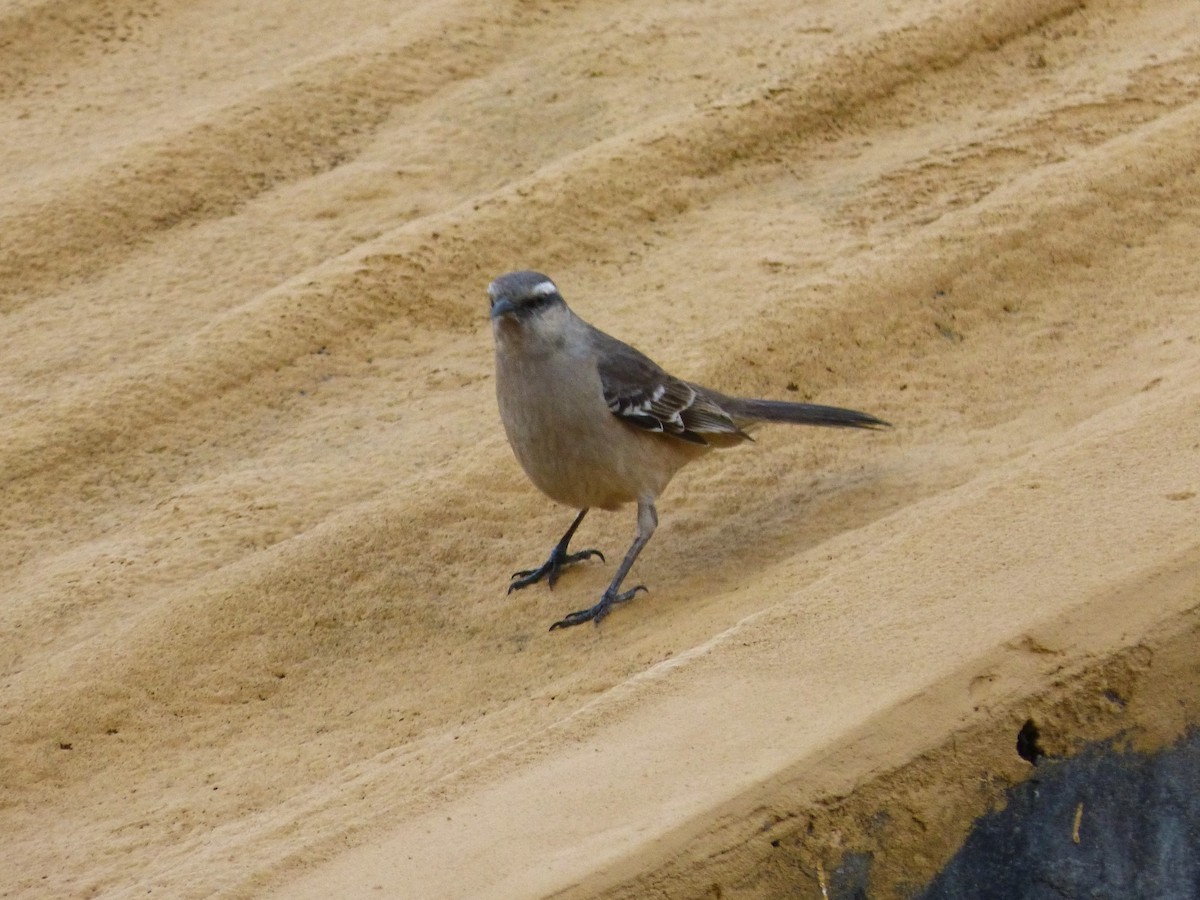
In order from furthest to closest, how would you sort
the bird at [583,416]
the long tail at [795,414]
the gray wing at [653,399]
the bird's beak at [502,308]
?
the long tail at [795,414]
the gray wing at [653,399]
the bird at [583,416]
the bird's beak at [502,308]

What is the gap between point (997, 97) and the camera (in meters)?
8.19

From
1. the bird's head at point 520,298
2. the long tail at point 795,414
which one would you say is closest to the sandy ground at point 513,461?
the long tail at point 795,414

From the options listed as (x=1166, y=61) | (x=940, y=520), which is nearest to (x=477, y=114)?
(x=1166, y=61)

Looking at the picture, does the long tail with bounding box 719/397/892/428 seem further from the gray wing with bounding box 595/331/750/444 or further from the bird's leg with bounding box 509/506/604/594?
the bird's leg with bounding box 509/506/604/594

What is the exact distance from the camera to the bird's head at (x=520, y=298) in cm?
539

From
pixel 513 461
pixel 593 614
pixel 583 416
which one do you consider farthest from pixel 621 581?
pixel 513 461

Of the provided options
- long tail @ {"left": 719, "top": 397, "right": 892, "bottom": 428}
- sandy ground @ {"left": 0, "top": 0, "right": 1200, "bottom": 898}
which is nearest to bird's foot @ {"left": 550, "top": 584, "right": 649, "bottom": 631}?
sandy ground @ {"left": 0, "top": 0, "right": 1200, "bottom": 898}

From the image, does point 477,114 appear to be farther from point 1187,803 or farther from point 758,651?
point 1187,803

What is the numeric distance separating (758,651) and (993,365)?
2728 mm

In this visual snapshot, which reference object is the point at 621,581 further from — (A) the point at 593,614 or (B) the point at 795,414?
(B) the point at 795,414

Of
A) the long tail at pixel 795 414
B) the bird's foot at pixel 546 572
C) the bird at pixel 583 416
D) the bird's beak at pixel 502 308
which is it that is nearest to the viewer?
the bird's beak at pixel 502 308

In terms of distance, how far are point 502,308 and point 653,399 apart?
2.34 ft

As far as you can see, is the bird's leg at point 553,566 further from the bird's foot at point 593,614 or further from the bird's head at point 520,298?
the bird's head at point 520,298

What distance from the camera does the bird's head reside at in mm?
5395
